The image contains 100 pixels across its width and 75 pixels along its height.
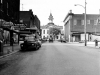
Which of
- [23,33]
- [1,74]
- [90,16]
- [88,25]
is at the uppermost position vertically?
[90,16]

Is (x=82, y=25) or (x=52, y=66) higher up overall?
(x=82, y=25)

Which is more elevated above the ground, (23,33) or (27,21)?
(27,21)

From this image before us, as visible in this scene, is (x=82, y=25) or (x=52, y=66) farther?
(x=82, y=25)

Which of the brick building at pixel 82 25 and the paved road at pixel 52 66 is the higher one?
the brick building at pixel 82 25

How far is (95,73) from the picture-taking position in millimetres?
5965

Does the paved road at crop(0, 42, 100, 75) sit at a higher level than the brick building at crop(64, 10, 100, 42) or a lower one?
lower

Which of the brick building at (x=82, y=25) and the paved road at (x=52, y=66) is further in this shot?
the brick building at (x=82, y=25)

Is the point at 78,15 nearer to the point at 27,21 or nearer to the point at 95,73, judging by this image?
the point at 27,21

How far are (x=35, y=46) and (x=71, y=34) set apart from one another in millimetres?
39836

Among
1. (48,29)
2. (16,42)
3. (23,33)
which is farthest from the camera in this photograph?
(48,29)

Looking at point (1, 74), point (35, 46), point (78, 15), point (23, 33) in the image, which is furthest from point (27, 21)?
point (1, 74)

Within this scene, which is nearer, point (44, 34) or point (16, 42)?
point (16, 42)

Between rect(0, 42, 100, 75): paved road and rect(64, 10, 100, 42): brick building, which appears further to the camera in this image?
rect(64, 10, 100, 42): brick building

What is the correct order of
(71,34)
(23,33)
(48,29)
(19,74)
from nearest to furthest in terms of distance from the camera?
(19,74) < (23,33) < (71,34) < (48,29)
